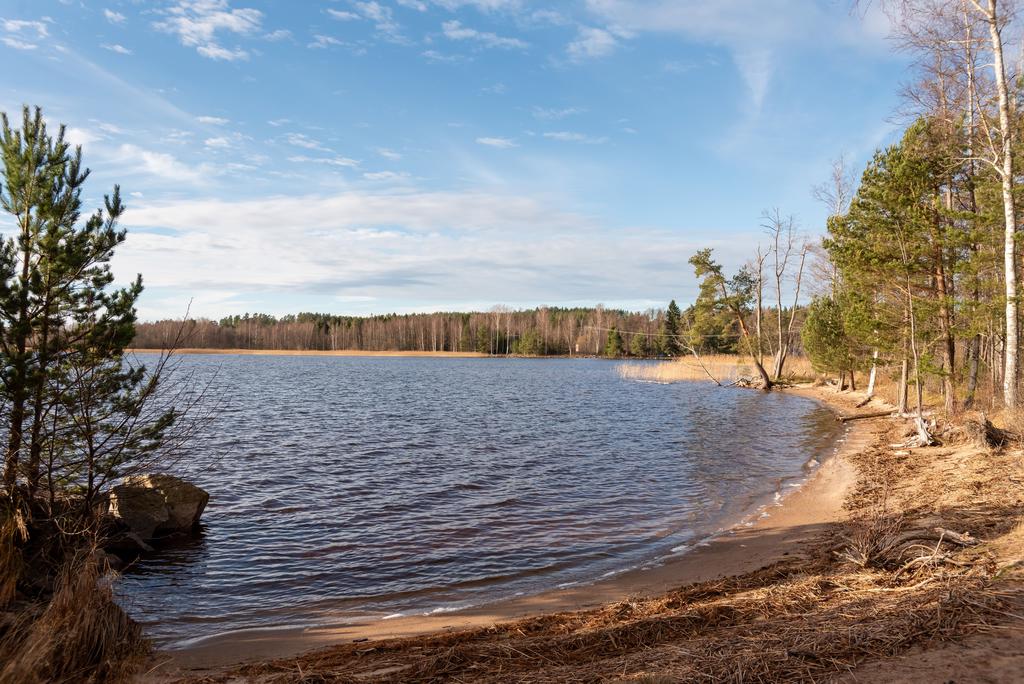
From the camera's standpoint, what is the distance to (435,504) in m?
14.4

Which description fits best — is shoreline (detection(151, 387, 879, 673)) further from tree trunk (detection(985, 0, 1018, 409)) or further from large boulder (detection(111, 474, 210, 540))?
tree trunk (detection(985, 0, 1018, 409))

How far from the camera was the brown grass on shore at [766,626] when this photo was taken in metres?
4.47

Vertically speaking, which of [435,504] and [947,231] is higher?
[947,231]

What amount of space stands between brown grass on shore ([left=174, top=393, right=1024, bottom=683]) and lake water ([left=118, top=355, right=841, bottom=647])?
2.64 meters

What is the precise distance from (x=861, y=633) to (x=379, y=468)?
50.8 ft

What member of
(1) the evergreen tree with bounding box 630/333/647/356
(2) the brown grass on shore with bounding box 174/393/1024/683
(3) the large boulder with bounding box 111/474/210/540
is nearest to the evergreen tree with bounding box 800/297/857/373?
(2) the brown grass on shore with bounding box 174/393/1024/683

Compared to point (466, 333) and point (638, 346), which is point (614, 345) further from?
point (466, 333)

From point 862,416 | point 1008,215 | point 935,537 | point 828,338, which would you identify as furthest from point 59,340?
point 828,338

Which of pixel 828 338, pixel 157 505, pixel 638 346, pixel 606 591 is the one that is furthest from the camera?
pixel 638 346

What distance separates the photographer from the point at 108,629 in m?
5.66

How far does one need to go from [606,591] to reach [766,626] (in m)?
4.17

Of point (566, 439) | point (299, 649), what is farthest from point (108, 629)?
point (566, 439)

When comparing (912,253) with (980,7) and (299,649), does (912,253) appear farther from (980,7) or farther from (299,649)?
(299,649)

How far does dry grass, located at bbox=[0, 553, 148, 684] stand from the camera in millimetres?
4566
